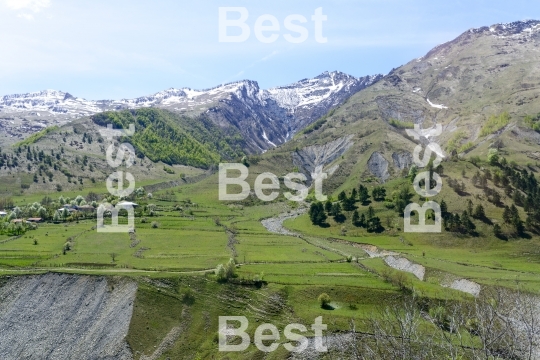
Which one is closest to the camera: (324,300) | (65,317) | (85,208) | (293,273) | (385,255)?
(65,317)

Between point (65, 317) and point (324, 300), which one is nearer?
point (65, 317)

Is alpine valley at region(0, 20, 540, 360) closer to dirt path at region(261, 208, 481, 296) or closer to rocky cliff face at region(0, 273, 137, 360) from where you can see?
rocky cliff face at region(0, 273, 137, 360)

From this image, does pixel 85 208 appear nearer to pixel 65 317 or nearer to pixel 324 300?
pixel 65 317

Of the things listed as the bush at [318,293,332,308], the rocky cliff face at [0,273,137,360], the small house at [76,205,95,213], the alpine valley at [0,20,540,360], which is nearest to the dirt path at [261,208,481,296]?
the alpine valley at [0,20,540,360]

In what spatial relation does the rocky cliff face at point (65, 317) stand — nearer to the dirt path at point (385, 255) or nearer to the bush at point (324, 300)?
the bush at point (324, 300)

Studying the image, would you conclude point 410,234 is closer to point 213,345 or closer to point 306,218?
point 306,218

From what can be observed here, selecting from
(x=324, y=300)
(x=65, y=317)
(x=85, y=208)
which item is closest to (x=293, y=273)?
(x=324, y=300)

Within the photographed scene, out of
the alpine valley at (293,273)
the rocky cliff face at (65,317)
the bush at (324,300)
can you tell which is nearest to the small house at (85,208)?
the alpine valley at (293,273)

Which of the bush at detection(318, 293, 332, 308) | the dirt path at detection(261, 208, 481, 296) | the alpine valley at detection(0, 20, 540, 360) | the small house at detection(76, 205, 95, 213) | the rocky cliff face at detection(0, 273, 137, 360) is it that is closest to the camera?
the alpine valley at detection(0, 20, 540, 360)
